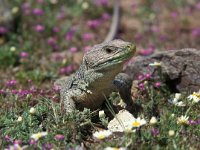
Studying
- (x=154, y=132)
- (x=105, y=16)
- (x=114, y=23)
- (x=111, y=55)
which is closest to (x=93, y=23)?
(x=114, y=23)

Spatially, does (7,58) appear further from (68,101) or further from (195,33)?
(195,33)

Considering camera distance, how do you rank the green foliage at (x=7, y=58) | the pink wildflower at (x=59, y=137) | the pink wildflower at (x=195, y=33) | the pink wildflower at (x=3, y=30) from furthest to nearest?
the pink wildflower at (x=195, y=33) < the pink wildflower at (x=3, y=30) < the green foliage at (x=7, y=58) < the pink wildflower at (x=59, y=137)

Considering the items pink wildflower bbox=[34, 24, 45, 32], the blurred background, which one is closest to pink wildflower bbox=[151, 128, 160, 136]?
the blurred background

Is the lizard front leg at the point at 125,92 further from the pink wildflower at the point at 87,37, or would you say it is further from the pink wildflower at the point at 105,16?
the pink wildflower at the point at 105,16

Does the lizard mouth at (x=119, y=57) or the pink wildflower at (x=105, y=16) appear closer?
the lizard mouth at (x=119, y=57)

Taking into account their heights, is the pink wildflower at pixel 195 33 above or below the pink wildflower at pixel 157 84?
below

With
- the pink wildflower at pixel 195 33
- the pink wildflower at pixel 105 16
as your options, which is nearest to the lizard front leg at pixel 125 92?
the pink wildflower at pixel 195 33

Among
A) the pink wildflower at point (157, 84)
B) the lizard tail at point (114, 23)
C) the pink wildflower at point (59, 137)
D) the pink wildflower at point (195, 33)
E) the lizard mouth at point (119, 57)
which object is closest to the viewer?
the pink wildflower at point (59, 137)
